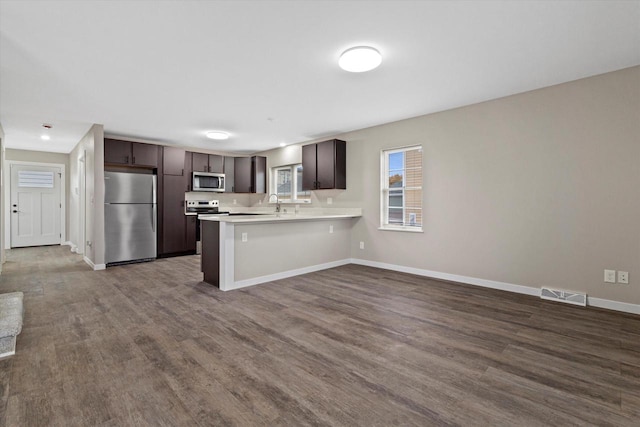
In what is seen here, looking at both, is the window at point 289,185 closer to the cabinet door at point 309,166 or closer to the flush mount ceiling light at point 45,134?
the cabinet door at point 309,166

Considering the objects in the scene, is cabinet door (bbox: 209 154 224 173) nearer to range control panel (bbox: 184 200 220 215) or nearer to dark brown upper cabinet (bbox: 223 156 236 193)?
dark brown upper cabinet (bbox: 223 156 236 193)

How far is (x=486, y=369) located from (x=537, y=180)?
256 centimetres

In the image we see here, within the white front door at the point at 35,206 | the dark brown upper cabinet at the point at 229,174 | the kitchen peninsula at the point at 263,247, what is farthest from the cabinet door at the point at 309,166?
the white front door at the point at 35,206

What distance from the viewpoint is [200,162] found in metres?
6.78

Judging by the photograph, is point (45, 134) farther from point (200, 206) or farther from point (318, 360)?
point (318, 360)

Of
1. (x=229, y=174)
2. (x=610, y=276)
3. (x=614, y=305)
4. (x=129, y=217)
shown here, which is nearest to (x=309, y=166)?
(x=229, y=174)

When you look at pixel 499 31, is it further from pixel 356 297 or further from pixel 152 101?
pixel 152 101

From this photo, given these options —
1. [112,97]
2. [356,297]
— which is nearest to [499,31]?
[356,297]

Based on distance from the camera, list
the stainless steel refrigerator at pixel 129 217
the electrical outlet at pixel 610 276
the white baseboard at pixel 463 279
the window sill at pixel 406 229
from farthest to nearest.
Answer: the stainless steel refrigerator at pixel 129 217, the window sill at pixel 406 229, the white baseboard at pixel 463 279, the electrical outlet at pixel 610 276

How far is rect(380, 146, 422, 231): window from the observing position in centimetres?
469

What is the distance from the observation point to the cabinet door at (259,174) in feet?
23.8

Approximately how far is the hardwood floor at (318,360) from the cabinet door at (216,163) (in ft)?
12.9

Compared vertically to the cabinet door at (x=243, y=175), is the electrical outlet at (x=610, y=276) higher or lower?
lower

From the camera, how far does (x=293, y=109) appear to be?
4.25 metres
